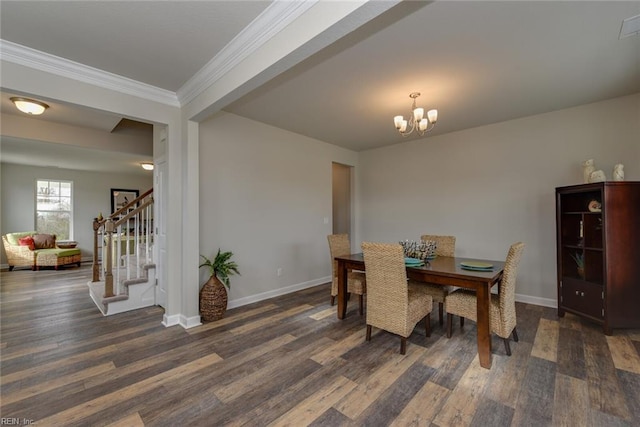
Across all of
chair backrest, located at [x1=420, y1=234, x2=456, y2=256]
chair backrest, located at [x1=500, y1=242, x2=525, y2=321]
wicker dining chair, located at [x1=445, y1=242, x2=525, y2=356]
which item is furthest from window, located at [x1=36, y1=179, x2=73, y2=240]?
chair backrest, located at [x1=500, y1=242, x2=525, y2=321]

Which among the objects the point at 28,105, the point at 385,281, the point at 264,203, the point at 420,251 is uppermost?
the point at 28,105

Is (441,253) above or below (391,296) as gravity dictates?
above

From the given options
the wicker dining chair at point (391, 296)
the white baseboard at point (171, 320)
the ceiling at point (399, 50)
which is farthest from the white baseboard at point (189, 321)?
the ceiling at point (399, 50)

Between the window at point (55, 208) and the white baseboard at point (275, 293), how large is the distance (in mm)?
6836

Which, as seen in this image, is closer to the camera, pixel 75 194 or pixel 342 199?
pixel 342 199

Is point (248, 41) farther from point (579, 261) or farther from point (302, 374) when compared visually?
point (579, 261)

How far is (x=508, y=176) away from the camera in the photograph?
395 cm

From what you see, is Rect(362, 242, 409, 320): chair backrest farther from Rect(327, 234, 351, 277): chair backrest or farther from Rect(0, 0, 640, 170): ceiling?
Rect(0, 0, 640, 170): ceiling

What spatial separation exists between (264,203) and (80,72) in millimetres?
2401

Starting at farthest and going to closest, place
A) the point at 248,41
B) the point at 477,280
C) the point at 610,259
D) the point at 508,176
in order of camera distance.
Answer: the point at 508,176, the point at 610,259, the point at 477,280, the point at 248,41

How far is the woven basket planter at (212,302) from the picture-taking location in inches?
124

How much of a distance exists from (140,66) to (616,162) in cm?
530

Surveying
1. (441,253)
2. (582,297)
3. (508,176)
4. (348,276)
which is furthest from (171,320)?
(508,176)

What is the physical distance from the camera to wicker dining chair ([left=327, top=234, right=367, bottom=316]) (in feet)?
10.7
